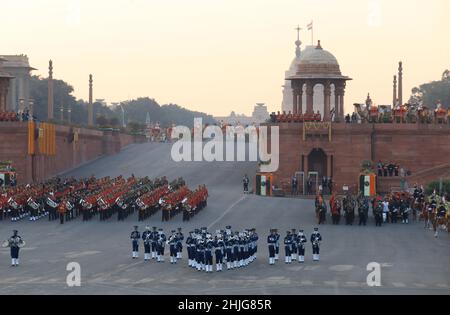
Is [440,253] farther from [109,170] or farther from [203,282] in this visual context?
[109,170]

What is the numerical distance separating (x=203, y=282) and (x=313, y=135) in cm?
3056

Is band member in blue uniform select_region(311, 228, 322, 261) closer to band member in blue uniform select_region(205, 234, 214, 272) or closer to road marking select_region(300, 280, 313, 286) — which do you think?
band member in blue uniform select_region(205, 234, 214, 272)

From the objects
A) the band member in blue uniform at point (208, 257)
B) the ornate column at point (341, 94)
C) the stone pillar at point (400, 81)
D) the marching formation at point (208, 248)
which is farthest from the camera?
the stone pillar at point (400, 81)

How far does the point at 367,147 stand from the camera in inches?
2344

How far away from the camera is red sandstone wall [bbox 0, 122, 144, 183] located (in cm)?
6056

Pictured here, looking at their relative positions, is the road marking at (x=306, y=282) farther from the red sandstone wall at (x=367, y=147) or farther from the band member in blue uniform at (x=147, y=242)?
the red sandstone wall at (x=367, y=147)

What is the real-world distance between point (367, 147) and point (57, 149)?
1831cm

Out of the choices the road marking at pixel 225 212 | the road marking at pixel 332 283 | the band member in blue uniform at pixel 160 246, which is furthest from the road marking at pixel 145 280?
the road marking at pixel 225 212

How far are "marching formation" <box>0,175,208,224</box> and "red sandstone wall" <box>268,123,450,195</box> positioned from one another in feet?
38.8

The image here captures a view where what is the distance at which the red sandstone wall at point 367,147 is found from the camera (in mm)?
59344

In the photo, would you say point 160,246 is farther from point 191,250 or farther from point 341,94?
point 341,94

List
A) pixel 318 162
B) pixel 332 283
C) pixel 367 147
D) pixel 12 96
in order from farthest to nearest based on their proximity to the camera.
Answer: pixel 12 96 → pixel 318 162 → pixel 367 147 → pixel 332 283

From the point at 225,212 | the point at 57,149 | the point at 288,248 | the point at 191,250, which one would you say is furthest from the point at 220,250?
the point at 57,149

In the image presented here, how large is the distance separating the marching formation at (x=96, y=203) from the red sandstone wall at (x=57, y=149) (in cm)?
1170
